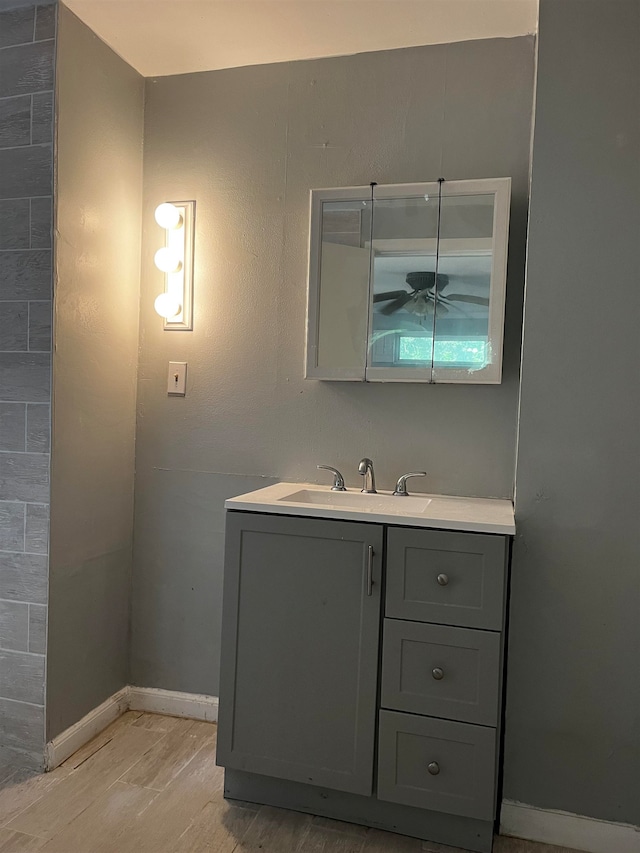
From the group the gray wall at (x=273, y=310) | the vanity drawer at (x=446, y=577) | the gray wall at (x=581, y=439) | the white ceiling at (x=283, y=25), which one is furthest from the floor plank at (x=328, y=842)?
the white ceiling at (x=283, y=25)

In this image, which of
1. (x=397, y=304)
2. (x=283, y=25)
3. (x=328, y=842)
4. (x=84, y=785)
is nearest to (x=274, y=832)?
(x=328, y=842)

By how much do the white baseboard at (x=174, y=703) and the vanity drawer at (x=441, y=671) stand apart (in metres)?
0.90

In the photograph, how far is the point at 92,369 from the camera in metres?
2.27

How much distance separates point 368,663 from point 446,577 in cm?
32

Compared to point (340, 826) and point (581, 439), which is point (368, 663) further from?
point (581, 439)

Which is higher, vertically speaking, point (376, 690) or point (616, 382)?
point (616, 382)

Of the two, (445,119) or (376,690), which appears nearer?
(376,690)

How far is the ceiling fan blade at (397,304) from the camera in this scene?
7.13ft

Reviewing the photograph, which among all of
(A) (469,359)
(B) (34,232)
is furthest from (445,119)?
(B) (34,232)

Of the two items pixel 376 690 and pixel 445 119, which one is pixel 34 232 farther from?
pixel 376 690

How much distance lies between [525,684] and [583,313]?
1.00 meters

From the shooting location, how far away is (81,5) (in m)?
2.05

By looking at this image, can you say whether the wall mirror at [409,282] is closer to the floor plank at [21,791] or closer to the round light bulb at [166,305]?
the round light bulb at [166,305]

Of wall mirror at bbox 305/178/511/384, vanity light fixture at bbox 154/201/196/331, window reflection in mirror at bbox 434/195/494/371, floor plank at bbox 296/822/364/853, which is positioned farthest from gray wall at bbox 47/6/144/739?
window reflection in mirror at bbox 434/195/494/371
